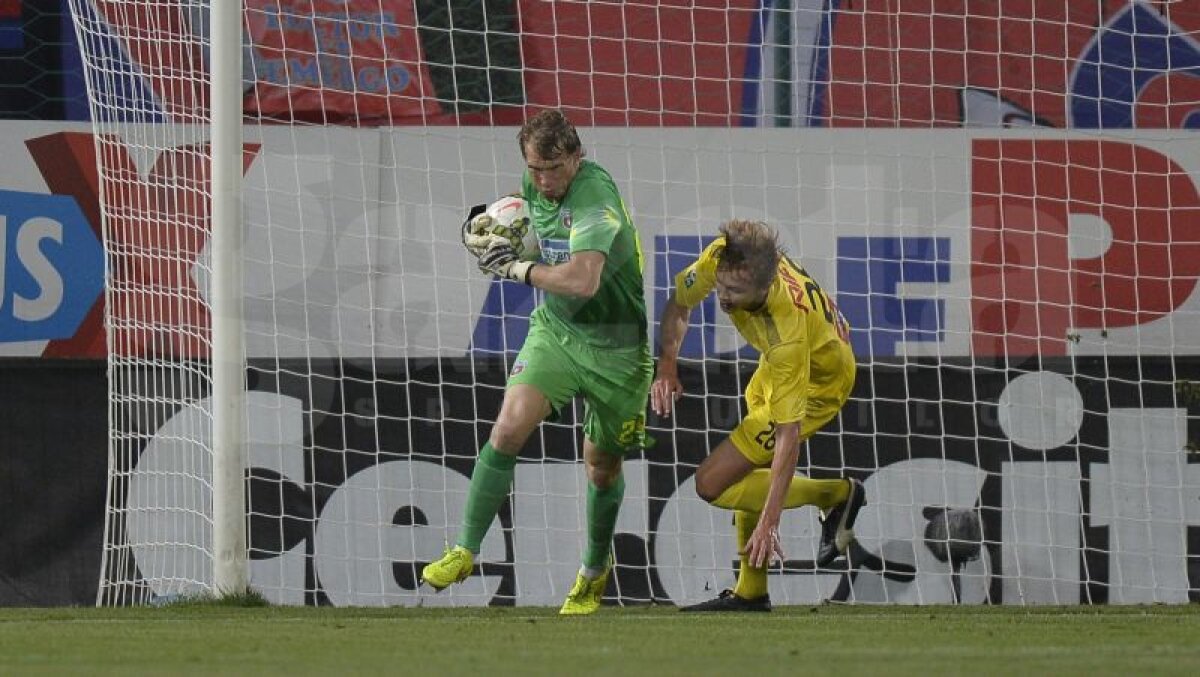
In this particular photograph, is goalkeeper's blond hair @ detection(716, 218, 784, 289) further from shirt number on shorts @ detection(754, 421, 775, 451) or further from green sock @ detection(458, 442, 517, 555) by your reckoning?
green sock @ detection(458, 442, 517, 555)

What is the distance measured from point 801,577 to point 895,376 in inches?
38.5

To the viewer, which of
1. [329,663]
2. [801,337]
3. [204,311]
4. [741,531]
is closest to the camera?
[329,663]

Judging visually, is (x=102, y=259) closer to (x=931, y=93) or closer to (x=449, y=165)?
(x=449, y=165)

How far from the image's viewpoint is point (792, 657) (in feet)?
16.0

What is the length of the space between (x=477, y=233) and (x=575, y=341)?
1.62 ft

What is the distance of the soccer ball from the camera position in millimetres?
6719

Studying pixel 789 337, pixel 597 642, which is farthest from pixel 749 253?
pixel 597 642

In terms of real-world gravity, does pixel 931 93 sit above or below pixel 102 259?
above

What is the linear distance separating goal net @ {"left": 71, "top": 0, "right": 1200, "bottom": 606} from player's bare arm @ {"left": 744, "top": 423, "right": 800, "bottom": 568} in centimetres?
240

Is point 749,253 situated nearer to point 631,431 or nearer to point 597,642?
point 631,431

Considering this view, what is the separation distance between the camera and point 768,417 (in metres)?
6.96

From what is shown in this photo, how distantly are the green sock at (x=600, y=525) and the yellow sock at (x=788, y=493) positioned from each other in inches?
14.2

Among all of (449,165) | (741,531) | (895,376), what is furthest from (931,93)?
(741,531)

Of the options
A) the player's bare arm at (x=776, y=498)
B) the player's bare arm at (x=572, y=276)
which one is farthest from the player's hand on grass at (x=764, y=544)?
the player's bare arm at (x=572, y=276)
